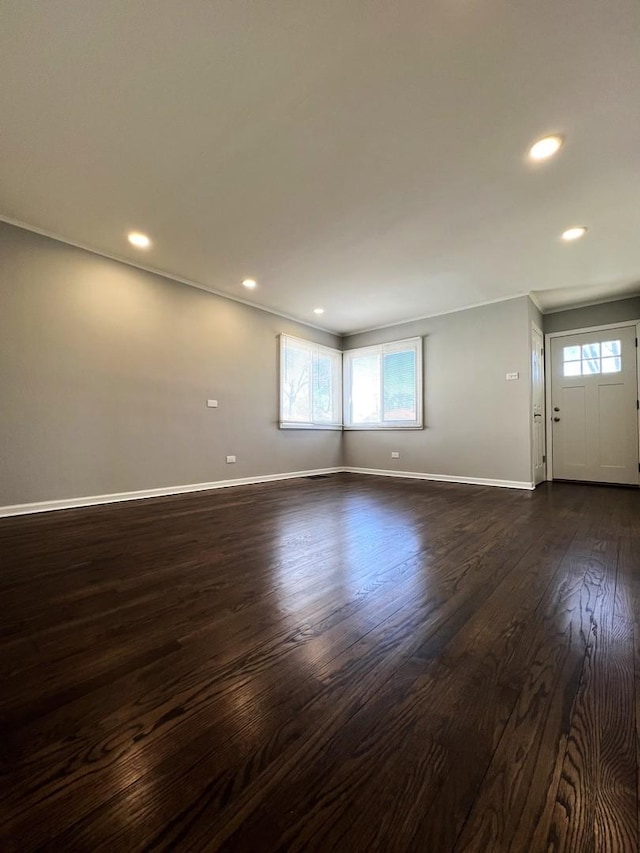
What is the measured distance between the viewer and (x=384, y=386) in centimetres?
613

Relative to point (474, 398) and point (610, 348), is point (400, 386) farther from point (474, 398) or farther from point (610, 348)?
point (610, 348)

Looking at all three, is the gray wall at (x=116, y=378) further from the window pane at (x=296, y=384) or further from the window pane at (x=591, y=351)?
the window pane at (x=591, y=351)

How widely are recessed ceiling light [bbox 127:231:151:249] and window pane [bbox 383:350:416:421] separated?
3929 mm

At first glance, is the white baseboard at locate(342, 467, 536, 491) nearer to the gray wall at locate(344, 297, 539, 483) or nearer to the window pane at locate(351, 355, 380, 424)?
the gray wall at locate(344, 297, 539, 483)

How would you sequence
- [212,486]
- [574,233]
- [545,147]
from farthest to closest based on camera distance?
[212,486]
[574,233]
[545,147]

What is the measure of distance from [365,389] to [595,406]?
134 inches

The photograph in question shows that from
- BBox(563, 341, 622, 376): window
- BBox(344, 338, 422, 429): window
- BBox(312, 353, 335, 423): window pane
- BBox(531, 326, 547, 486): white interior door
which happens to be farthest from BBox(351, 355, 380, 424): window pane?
BBox(563, 341, 622, 376): window

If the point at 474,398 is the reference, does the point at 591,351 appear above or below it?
above

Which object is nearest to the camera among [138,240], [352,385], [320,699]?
[320,699]

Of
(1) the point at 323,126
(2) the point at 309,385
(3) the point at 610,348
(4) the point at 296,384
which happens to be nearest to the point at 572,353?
(3) the point at 610,348

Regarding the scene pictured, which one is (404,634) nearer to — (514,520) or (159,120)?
(514,520)

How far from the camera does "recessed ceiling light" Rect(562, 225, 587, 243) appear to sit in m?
3.26

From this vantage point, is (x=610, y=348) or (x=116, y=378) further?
(x=610, y=348)

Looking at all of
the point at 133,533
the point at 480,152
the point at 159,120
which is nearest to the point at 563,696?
the point at 133,533
